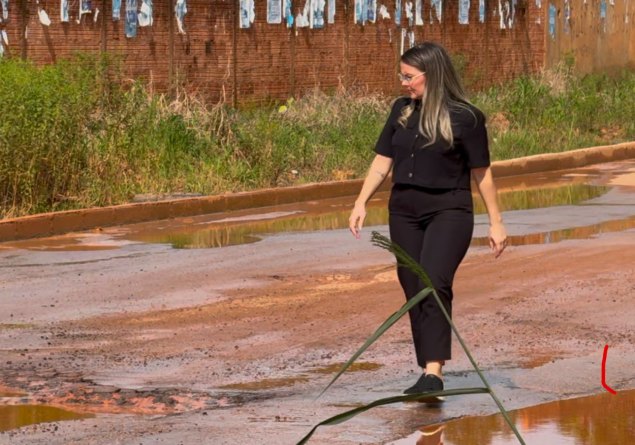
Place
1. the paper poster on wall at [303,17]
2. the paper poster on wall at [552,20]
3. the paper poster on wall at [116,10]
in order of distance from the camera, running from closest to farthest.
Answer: the paper poster on wall at [116,10] < the paper poster on wall at [303,17] < the paper poster on wall at [552,20]

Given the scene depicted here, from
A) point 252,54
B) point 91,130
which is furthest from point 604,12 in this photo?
point 91,130

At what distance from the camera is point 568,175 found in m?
21.0

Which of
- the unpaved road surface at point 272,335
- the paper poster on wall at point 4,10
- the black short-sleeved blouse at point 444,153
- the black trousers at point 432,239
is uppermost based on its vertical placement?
the paper poster on wall at point 4,10

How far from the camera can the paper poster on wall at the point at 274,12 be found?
78.3 ft

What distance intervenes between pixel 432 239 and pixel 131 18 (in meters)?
14.4

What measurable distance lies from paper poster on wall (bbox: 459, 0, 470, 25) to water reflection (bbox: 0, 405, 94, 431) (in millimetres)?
20981

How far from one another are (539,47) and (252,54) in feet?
27.9

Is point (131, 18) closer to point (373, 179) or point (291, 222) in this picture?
point (291, 222)

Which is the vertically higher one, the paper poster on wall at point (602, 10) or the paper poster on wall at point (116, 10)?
the paper poster on wall at point (116, 10)

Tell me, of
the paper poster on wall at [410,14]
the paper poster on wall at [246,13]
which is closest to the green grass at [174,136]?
the paper poster on wall at [246,13]

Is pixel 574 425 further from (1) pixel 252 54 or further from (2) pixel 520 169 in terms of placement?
(1) pixel 252 54

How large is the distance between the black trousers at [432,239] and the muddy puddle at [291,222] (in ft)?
20.9

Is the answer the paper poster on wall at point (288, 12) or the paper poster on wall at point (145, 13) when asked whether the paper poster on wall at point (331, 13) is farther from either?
the paper poster on wall at point (145, 13)

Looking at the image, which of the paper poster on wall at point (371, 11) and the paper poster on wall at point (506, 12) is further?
the paper poster on wall at point (506, 12)
